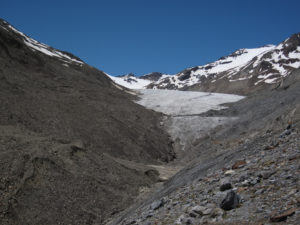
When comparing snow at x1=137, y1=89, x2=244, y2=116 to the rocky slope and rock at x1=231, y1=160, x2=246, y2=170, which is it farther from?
the rocky slope

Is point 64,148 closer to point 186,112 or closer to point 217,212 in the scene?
point 217,212

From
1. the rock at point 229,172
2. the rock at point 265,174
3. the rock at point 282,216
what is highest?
the rock at point 229,172

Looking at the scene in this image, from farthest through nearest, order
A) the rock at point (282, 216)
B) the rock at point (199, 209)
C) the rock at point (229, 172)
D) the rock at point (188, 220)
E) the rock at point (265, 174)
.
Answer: the rock at point (229, 172)
the rock at point (265, 174)
the rock at point (199, 209)
the rock at point (188, 220)
the rock at point (282, 216)

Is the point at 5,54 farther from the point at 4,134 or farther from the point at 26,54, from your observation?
the point at 4,134

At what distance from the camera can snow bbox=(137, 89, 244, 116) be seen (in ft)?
163

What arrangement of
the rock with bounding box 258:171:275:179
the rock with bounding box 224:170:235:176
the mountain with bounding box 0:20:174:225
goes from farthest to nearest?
A: the mountain with bounding box 0:20:174:225, the rock with bounding box 224:170:235:176, the rock with bounding box 258:171:275:179

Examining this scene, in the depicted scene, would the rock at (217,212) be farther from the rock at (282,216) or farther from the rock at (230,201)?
the rock at (282,216)

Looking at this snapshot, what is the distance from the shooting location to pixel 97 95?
137ft

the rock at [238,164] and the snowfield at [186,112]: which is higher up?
the snowfield at [186,112]

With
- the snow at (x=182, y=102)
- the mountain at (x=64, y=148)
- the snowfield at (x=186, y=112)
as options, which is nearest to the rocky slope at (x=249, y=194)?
the mountain at (x=64, y=148)

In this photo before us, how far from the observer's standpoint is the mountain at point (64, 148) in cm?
1498

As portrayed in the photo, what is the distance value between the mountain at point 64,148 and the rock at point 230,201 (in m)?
9.63

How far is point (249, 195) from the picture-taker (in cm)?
729

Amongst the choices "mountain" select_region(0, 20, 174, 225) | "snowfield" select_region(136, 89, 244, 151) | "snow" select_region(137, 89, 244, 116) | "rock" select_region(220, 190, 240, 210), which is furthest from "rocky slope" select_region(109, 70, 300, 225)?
"snow" select_region(137, 89, 244, 116)
